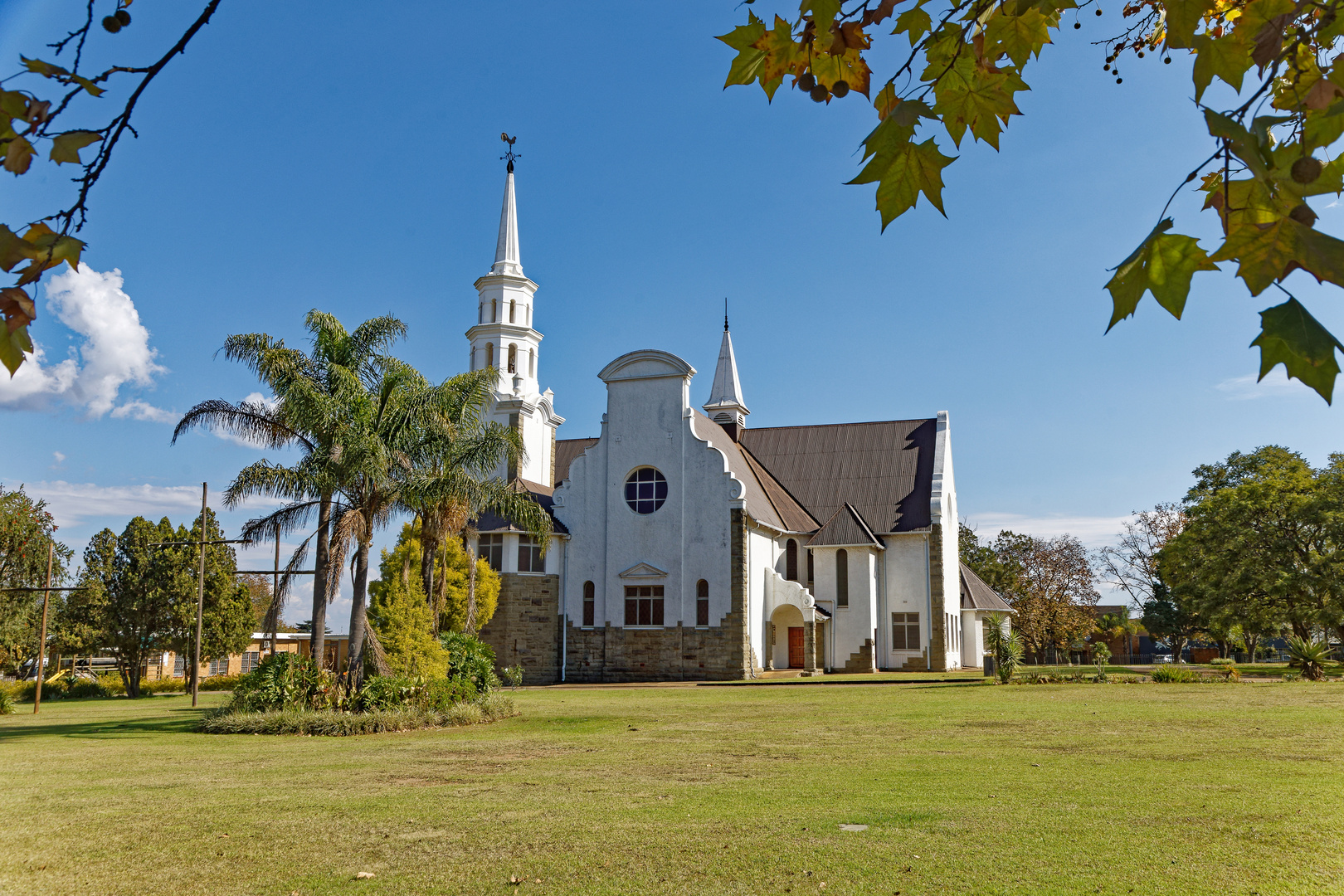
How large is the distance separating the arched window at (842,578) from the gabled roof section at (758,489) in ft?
7.09

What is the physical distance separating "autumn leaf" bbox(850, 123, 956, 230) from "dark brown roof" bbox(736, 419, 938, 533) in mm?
41022

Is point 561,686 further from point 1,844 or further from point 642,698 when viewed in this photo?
point 1,844

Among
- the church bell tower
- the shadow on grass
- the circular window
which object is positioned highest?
the church bell tower

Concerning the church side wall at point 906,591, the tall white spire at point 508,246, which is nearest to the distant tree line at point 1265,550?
the church side wall at point 906,591

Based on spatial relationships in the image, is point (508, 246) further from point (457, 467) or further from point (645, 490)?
point (457, 467)

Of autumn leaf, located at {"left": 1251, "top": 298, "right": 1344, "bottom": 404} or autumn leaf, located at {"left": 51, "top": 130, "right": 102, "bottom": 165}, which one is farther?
autumn leaf, located at {"left": 51, "top": 130, "right": 102, "bottom": 165}

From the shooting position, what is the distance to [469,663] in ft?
73.5

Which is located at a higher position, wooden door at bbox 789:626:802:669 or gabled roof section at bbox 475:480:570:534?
gabled roof section at bbox 475:480:570:534

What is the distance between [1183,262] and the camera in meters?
2.05

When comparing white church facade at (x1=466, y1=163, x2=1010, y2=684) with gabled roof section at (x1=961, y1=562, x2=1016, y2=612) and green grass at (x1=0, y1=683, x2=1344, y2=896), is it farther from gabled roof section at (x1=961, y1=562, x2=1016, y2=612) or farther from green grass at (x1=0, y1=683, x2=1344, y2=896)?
green grass at (x1=0, y1=683, x2=1344, y2=896)

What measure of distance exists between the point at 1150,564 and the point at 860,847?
186 ft

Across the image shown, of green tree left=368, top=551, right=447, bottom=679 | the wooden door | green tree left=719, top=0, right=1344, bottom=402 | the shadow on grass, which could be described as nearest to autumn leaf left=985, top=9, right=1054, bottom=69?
green tree left=719, top=0, right=1344, bottom=402

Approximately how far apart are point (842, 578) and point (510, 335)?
18.4 m

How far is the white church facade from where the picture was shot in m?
38.3
